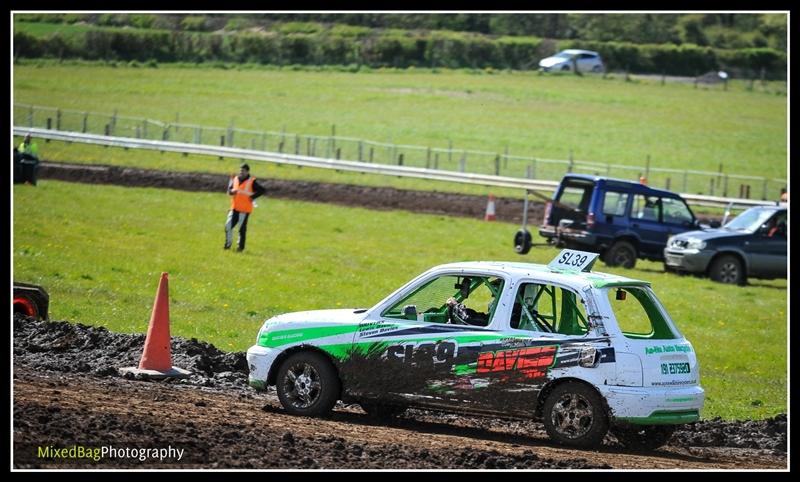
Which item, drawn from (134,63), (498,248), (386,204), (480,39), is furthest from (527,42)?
(498,248)

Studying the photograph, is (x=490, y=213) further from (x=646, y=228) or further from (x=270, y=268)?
(x=270, y=268)

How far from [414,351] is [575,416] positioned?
1.55m

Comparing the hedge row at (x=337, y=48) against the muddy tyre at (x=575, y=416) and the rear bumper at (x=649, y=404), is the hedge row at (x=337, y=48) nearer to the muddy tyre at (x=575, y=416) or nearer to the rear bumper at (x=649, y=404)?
the muddy tyre at (x=575, y=416)

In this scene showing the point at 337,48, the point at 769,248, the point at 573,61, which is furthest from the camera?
the point at 573,61

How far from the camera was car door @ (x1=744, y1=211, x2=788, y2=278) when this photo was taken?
92.8 feet

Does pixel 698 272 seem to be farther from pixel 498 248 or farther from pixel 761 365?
pixel 761 365

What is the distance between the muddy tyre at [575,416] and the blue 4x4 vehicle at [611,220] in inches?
693

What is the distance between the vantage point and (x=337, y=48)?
74500 millimetres

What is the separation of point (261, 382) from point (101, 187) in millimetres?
26269

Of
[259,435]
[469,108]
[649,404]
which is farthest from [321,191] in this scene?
[469,108]

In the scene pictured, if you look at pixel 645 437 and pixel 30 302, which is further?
pixel 30 302

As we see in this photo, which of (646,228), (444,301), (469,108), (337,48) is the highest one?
(337,48)

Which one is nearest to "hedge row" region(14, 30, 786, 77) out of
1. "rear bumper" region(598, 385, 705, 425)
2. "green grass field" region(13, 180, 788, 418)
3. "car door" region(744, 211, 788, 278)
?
"green grass field" region(13, 180, 788, 418)

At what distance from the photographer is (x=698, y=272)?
28375 millimetres
